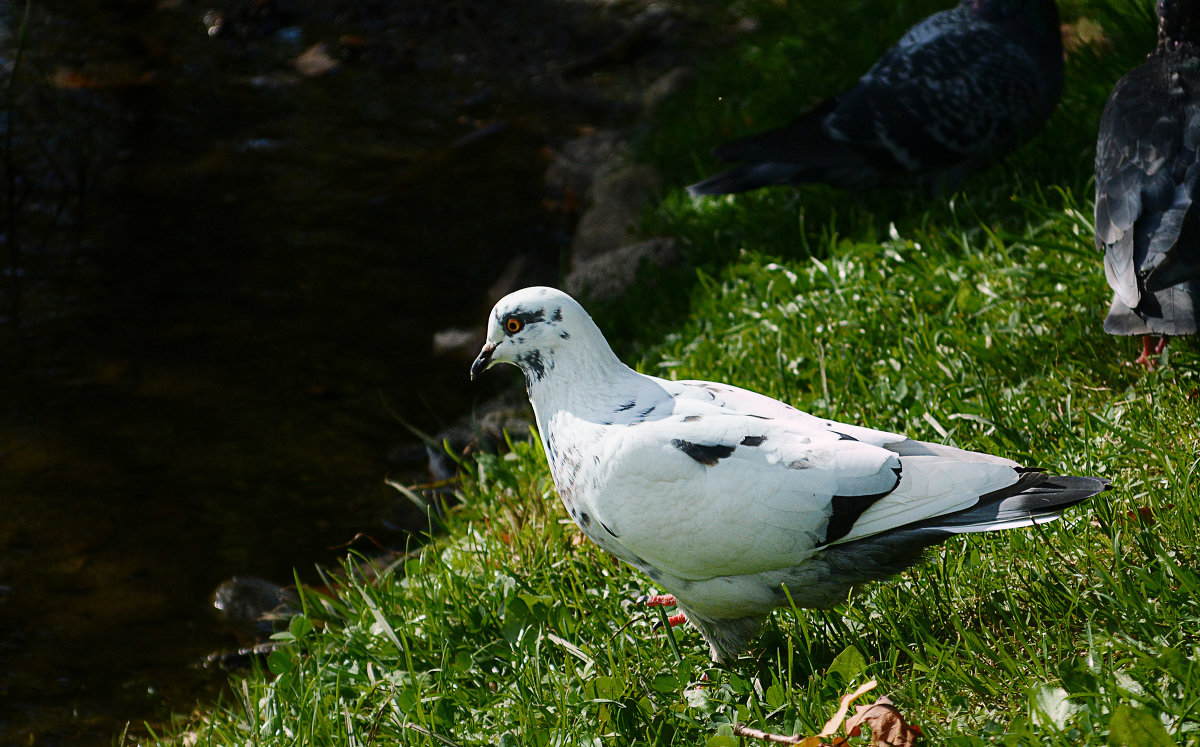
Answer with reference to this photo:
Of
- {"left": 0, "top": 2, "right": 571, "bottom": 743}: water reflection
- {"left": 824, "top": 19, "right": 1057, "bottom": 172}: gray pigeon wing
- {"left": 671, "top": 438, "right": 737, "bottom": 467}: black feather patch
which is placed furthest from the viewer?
{"left": 824, "top": 19, "right": 1057, "bottom": 172}: gray pigeon wing

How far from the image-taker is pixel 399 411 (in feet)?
18.4

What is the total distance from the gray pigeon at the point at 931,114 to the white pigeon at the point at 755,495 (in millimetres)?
2564

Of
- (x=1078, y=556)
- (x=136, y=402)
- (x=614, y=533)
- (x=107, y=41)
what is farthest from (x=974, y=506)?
(x=107, y=41)

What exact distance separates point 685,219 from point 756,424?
359 cm

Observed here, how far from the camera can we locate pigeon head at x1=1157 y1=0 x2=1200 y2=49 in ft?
12.2

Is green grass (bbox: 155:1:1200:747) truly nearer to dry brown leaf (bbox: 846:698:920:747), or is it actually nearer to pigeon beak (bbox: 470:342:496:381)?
dry brown leaf (bbox: 846:698:920:747)

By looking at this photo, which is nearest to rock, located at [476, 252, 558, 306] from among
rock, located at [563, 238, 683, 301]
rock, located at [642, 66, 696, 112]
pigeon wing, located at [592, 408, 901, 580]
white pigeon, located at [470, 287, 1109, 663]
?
rock, located at [563, 238, 683, 301]

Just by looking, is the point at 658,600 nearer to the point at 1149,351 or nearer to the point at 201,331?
the point at 1149,351

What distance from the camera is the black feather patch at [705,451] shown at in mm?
2488

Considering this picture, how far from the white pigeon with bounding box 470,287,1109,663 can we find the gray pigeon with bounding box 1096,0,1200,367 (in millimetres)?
1024

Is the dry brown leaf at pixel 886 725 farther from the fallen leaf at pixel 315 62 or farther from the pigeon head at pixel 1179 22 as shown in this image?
the fallen leaf at pixel 315 62

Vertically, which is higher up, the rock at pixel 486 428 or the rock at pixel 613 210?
the rock at pixel 613 210

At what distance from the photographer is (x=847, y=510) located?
2.41 meters

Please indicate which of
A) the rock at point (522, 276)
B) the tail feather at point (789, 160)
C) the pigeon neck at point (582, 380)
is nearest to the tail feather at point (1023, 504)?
the pigeon neck at point (582, 380)
